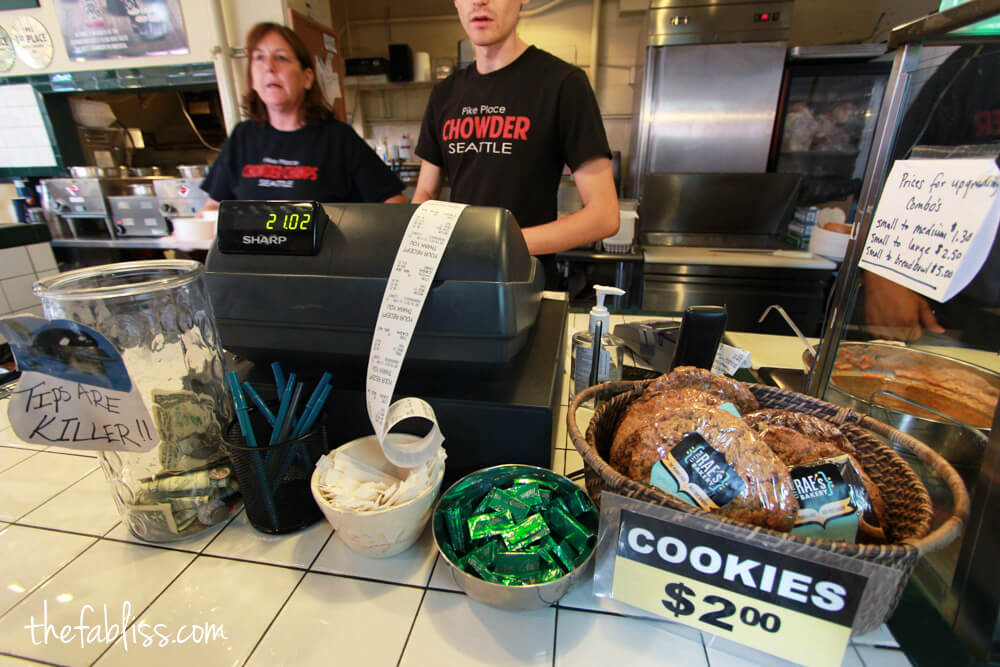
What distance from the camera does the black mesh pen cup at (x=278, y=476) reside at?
506 mm

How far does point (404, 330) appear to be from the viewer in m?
0.52

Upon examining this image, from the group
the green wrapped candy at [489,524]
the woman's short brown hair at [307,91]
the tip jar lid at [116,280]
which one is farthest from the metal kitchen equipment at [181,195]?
the green wrapped candy at [489,524]

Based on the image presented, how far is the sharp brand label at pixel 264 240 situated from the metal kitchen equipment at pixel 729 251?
2008 millimetres

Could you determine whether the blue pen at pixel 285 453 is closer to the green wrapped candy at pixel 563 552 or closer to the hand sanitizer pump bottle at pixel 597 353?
the green wrapped candy at pixel 563 552

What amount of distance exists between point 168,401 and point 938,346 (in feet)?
4.18

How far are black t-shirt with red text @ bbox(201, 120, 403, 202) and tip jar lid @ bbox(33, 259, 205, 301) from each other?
3.94ft

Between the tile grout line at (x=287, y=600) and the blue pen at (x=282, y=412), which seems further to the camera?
the blue pen at (x=282, y=412)

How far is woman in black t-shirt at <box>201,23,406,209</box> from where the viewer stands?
1728 mm

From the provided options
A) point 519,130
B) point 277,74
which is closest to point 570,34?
point 277,74

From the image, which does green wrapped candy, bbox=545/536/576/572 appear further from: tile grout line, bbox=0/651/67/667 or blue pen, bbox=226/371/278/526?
tile grout line, bbox=0/651/67/667

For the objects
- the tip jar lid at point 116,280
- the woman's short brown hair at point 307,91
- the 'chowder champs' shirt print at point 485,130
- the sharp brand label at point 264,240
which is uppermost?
the woman's short brown hair at point 307,91

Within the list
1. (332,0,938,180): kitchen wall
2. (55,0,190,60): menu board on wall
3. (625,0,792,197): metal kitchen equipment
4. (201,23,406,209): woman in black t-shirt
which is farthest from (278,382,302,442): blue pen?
(332,0,938,180): kitchen wall

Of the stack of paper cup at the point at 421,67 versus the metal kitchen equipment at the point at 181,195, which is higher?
the stack of paper cup at the point at 421,67

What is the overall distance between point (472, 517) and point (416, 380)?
22 centimetres
